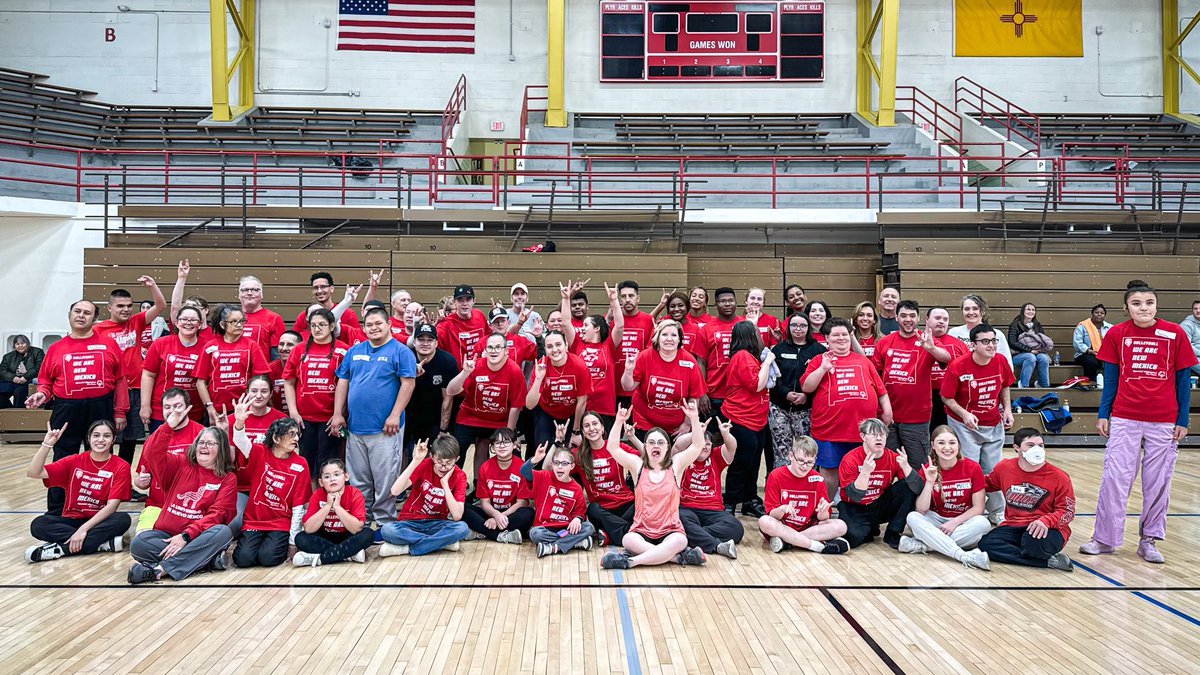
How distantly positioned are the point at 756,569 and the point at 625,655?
1650mm

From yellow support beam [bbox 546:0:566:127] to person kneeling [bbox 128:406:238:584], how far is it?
42.0 ft

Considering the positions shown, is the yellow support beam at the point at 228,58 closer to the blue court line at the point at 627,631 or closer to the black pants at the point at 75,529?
the black pants at the point at 75,529

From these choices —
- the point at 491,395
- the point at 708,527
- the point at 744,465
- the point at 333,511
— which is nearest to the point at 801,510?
the point at 708,527

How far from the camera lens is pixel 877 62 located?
17406 mm

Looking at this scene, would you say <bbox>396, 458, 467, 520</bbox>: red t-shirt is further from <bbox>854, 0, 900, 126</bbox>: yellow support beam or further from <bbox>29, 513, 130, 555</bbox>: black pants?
<bbox>854, 0, 900, 126</bbox>: yellow support beam

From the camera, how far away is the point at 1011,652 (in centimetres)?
356

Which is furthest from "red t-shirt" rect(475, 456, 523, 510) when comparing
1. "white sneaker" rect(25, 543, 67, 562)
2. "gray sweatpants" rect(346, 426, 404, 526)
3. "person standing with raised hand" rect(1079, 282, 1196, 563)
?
"person standing with raised hand" rect(1079, 282, 1196, 563)

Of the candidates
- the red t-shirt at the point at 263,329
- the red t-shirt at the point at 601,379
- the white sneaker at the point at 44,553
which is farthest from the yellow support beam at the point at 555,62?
the white sneaker at the point at 44,553

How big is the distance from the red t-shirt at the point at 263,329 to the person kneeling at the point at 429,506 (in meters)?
1.98

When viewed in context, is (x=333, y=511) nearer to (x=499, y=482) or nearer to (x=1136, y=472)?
(x=499, y=482)

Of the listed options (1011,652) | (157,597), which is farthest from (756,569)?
(157,597)

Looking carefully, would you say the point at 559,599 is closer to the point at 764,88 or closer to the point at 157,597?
the point at 157,597

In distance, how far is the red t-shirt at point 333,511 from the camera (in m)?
4.97

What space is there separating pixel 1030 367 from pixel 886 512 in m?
6.53
